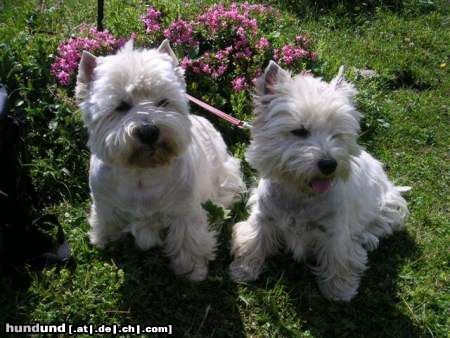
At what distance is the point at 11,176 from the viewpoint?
4.16 meters

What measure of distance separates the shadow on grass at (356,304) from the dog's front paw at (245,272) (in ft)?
0.33

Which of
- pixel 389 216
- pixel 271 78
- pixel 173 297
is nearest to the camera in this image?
pixel 271 78

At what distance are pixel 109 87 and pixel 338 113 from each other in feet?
4.96

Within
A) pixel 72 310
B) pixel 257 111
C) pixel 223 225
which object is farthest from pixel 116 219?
pixel 257 111

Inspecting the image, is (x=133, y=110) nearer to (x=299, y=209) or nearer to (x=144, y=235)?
(x=144, y=235)

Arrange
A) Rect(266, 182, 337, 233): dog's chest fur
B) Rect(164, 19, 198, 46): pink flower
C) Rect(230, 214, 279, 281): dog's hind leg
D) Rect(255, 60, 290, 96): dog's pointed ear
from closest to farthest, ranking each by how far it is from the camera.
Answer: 1. Rect(255, 60, 290, 96): dog's pointed ear
2. Rect(266, 182, 337, 233): dog's chest fur
3. Rect(230, 214, 279, 281): dog's hind leg
4. Rect(164, 19, 198, 46): pink flower

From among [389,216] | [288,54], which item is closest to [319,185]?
[389,216]

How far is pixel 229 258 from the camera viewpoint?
456 cm

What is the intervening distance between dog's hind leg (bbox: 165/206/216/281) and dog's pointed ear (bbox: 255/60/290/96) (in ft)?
3.52

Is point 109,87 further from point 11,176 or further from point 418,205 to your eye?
point 418,205

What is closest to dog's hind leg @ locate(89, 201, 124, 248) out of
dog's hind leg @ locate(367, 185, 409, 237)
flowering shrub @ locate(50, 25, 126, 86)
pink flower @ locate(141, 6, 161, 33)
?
flowering shrub @ locate(50, 25, 126, 86)

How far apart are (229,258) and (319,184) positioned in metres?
1.26

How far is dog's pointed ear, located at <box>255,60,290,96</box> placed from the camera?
3766 millimetres

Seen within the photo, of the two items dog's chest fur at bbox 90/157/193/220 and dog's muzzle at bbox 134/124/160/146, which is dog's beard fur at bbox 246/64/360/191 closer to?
dog's chest fur at bbox 90/157/193/220
